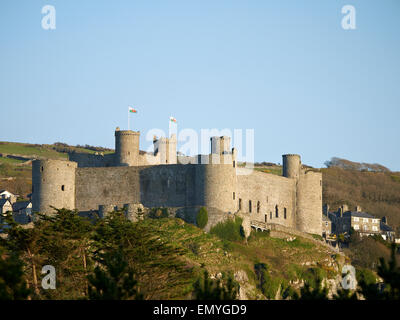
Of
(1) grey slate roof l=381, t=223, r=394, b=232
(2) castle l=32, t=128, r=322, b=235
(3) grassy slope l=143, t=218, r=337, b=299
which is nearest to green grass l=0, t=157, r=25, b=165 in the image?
(1) grey slate roof l=381, t=223, r=394, b=232

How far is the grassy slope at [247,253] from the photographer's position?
52475mm

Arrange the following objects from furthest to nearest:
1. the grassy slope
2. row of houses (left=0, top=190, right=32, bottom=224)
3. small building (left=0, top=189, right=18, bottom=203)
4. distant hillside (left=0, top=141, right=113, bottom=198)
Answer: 1. distant hillside (left=0, top=141, right=113, bottom=198)
2. small building (left=0, top=189, right=18, bottom=203)
3. row of houses (left=0, top=190, right=32, bottom=224)
4. the grassy slope

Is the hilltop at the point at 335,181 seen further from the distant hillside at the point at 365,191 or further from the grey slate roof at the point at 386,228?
the grey slate roof at the point at 386,228

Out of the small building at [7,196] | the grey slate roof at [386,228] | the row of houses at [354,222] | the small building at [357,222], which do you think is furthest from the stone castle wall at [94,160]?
the grey slate roof at [386,228]

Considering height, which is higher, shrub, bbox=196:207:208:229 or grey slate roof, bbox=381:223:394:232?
shrub, bbox=196:207:208:229

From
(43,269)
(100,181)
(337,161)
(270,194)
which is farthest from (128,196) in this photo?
(337,161)

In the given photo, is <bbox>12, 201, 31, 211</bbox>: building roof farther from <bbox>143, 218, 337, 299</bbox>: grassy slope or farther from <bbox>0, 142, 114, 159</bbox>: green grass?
<bbox>0, 142, 114, 159</bbox>: green grass

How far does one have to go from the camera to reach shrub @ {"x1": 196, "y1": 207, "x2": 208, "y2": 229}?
55.2 m

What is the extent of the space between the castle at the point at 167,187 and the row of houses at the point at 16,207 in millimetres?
2199

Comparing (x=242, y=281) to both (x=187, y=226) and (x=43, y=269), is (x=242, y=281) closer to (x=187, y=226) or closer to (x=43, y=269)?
(x=187, y=226)

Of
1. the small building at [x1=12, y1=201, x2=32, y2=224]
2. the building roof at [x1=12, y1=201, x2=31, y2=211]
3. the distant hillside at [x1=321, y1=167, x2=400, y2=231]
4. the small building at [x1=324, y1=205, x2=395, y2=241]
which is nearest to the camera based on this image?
the small building at [x1=12, y1=201, x2=32, y2=224]

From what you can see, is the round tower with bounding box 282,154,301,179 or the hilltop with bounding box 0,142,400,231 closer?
the round tower with bounding box 282,154,301,179

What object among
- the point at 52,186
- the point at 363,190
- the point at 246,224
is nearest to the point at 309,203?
the point at 246,224

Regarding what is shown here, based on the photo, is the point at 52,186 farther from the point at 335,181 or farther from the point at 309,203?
the point at 335,181
